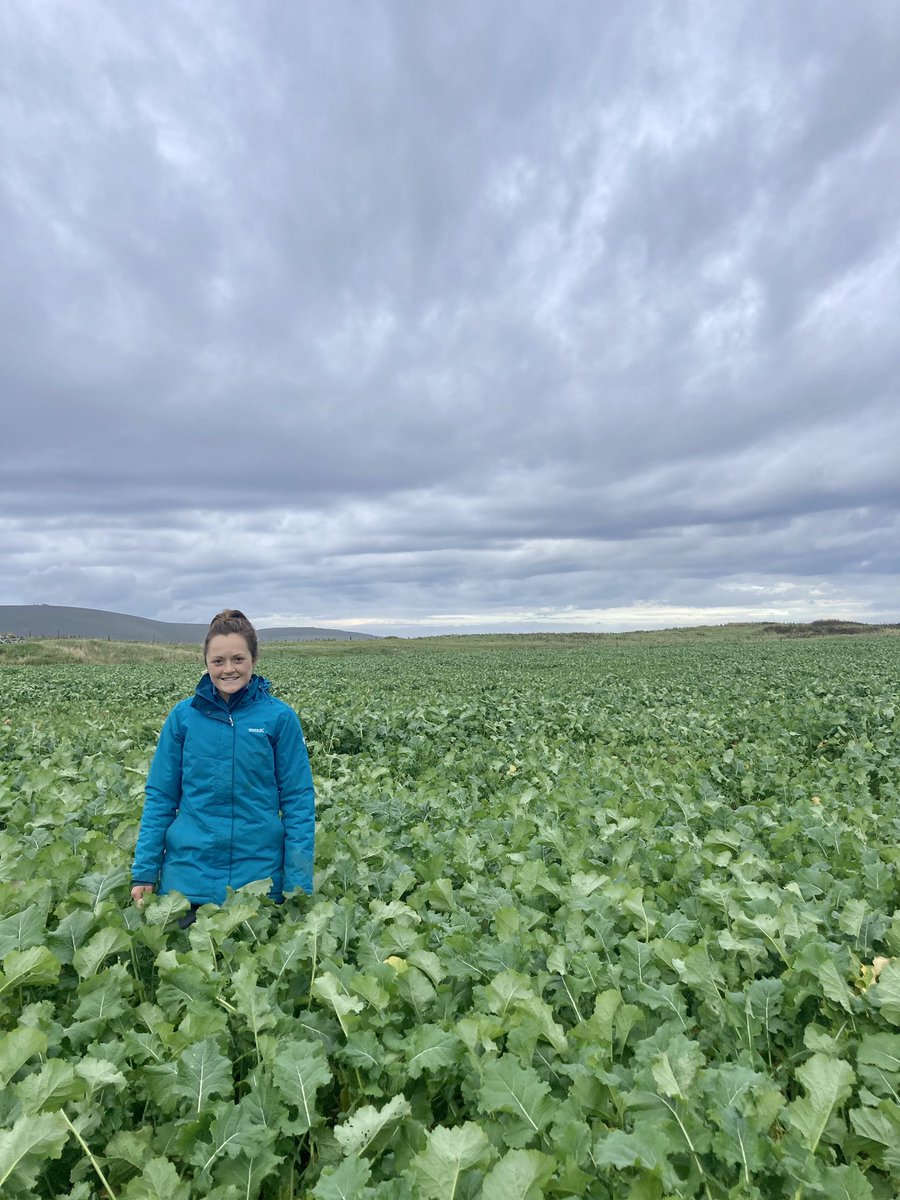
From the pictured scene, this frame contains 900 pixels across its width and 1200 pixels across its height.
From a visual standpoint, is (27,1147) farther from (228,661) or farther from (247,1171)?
(228,661)

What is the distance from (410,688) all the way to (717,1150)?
2117 centimetres

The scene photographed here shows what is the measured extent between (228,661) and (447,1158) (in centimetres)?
304

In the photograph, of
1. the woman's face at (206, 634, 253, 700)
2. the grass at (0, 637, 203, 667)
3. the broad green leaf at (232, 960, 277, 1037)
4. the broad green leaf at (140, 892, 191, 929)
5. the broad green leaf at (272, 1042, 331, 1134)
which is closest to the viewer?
the broad green leaf at (272, 1042, 331, 1134)

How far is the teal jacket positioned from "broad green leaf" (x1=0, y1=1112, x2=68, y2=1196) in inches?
85.9

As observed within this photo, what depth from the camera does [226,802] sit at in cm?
438

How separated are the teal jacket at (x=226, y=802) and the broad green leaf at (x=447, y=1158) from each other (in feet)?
8.36

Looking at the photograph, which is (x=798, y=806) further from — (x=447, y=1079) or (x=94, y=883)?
(x=94, y=883)

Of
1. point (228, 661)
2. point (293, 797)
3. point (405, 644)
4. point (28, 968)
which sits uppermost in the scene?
point (228, 661)

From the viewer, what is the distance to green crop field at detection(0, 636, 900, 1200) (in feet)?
6.88

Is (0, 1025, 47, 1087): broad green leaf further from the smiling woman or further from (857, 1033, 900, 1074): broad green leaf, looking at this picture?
(857, 1033, 900, 1074): broad green leaf

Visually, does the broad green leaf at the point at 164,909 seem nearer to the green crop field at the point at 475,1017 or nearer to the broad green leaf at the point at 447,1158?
the green crop field at the point at 475,1017

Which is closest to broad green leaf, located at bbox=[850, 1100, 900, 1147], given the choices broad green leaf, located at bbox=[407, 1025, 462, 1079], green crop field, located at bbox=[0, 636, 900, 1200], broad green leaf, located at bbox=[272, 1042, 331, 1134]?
green crop field, located at bbox=[0, 636, 900, 1200]

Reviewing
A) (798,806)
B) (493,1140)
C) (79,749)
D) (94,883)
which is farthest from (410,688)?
(493,1140)

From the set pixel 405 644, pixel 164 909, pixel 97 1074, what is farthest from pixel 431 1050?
pixel 405 644
